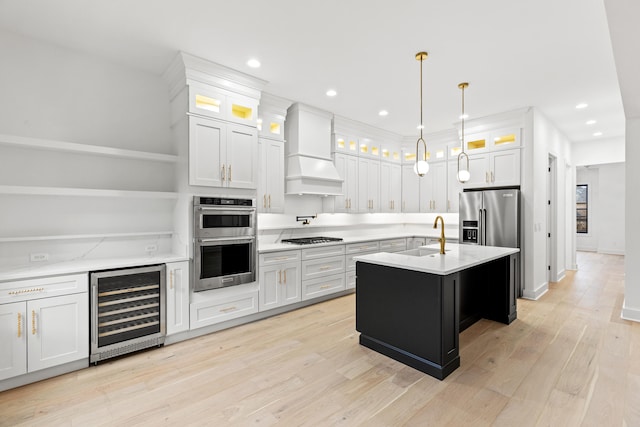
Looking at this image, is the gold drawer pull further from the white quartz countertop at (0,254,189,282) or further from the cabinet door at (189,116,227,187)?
the cabinet door at (189,116,227,187)

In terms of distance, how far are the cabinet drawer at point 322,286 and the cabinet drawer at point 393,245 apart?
3.57 ft

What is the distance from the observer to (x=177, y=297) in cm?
320

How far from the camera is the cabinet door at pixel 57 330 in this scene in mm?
2473

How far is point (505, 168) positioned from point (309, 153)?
3.17 meters

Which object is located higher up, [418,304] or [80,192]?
[80,192]

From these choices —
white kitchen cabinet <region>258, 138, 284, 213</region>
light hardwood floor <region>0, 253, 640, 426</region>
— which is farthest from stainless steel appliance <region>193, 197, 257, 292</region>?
light hardwood floor <region>0, 253, 640, 426</region>

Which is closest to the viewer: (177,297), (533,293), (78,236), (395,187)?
(78,236)

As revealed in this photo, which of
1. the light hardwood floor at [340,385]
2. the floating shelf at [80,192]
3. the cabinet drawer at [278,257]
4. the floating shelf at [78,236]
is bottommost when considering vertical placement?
the light hardwood floor at [340,385]

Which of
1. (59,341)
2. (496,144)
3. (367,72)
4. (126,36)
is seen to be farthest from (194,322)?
(496,144)

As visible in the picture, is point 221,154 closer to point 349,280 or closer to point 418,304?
point 418,304

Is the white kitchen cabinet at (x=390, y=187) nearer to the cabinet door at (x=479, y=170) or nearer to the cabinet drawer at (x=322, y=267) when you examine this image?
the cabinet door at (x=479, y=170)

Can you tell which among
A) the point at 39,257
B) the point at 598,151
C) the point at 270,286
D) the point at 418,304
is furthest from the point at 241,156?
the point at 598,151

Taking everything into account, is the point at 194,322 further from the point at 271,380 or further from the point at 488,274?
the point at 488,274

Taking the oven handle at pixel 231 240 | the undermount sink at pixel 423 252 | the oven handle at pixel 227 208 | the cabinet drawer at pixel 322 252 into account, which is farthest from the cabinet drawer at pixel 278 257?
the undermount sink at pixel 423 252
